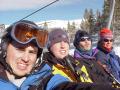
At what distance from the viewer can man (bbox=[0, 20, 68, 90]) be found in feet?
7.59

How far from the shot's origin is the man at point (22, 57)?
231 cm

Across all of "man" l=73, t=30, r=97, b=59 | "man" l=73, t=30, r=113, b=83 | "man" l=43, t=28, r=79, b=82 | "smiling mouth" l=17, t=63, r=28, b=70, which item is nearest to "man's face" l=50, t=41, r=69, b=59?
"man" l=43, t=28, r=79, b=82

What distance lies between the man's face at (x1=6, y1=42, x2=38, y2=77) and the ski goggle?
0.04 metres

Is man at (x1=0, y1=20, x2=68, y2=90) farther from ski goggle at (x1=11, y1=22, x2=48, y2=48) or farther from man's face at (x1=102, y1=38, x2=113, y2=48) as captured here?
man's face at (x1=102, y1=38, x2=113, y2=48)

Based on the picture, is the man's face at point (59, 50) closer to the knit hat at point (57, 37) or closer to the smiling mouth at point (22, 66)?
the knit hat at point (57, 37)

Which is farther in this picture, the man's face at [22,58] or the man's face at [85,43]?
the man's face at [85,43]

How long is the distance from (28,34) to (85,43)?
3396 millimetres

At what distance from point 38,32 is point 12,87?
417mm

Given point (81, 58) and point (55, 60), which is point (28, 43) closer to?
point (55, 60)

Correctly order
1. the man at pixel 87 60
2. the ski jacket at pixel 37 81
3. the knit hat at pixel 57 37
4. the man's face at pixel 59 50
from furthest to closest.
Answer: the man at pixel 87 60 < the knit hat at pixel 57 37 < the man's face at pixel 59 50 < the ski jacket at pixel 37 81

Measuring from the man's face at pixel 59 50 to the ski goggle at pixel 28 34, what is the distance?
1.83 metres

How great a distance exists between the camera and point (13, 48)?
2.45 meters

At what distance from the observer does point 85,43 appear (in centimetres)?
577

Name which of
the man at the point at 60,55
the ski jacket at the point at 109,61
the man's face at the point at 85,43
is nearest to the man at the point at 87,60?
the man's face at the point at 85,43
